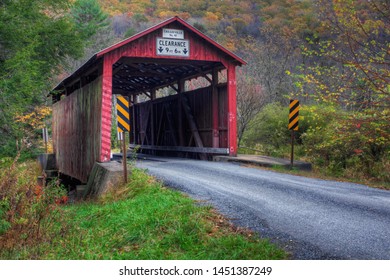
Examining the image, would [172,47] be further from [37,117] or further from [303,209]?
[37,117]

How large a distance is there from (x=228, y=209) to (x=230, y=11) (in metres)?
33.9

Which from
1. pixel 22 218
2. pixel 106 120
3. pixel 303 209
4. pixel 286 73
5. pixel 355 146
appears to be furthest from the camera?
pixel 286 73

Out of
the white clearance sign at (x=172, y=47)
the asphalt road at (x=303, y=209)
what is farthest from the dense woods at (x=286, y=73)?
the white clearance sign at (x=172, y=47)

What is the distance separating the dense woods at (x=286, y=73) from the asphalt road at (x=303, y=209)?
2.05 m

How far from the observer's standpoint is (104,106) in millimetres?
10703

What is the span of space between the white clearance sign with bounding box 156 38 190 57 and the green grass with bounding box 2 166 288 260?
635 centimetres

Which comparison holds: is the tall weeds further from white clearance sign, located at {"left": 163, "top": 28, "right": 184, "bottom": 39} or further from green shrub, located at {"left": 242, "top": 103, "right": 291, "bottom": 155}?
green shrub, located at {"left": 242, "top": 103, "right": 291, "bottom": 155}

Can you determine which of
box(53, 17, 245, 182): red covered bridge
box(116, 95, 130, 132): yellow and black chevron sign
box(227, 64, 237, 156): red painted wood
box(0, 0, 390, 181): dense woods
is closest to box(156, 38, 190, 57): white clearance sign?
box(53, 17, 245, 182): red covered bridge

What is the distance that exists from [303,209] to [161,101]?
39.7ft

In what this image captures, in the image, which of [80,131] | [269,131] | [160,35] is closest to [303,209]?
[160,35]

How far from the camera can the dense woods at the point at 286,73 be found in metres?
9.42

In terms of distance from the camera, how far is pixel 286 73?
14750 mm

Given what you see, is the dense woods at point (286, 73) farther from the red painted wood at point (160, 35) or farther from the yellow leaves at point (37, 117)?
the red painted wood at point (160, 35)
